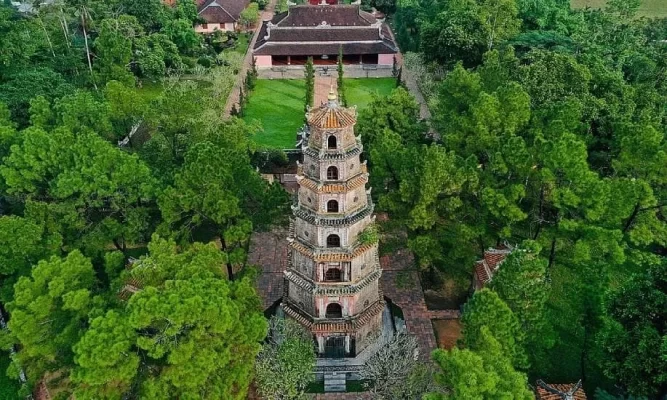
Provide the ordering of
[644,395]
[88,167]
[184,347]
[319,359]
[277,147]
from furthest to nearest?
1. [277,147]
2. [88,167]
3. [319,359]
4. [644,395]
5. [184,347]

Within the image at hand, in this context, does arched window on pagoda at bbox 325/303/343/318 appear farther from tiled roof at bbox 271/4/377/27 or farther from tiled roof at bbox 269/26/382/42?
tiled roof at bbox 271/4/377/27

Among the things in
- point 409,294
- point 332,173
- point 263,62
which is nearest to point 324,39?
point 263,62

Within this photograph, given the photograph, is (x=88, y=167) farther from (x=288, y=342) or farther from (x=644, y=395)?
(x=644, y=395)

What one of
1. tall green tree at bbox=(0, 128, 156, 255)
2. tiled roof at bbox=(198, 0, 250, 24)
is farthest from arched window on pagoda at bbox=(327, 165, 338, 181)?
tiled roof at bbox=(198, 0, 250, 24)

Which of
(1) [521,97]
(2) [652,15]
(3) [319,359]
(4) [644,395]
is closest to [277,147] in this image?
(1) [521,97]

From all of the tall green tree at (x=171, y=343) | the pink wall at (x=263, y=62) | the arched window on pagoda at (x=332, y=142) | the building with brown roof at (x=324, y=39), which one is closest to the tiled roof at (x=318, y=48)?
the building with brown roof at (x=324, y=39)

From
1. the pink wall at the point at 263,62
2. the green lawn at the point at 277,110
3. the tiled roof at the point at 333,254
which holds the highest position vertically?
the pink wall at the point at 263,62

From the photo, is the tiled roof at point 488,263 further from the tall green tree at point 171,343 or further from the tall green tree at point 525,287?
the tall green tree at point 171,343
